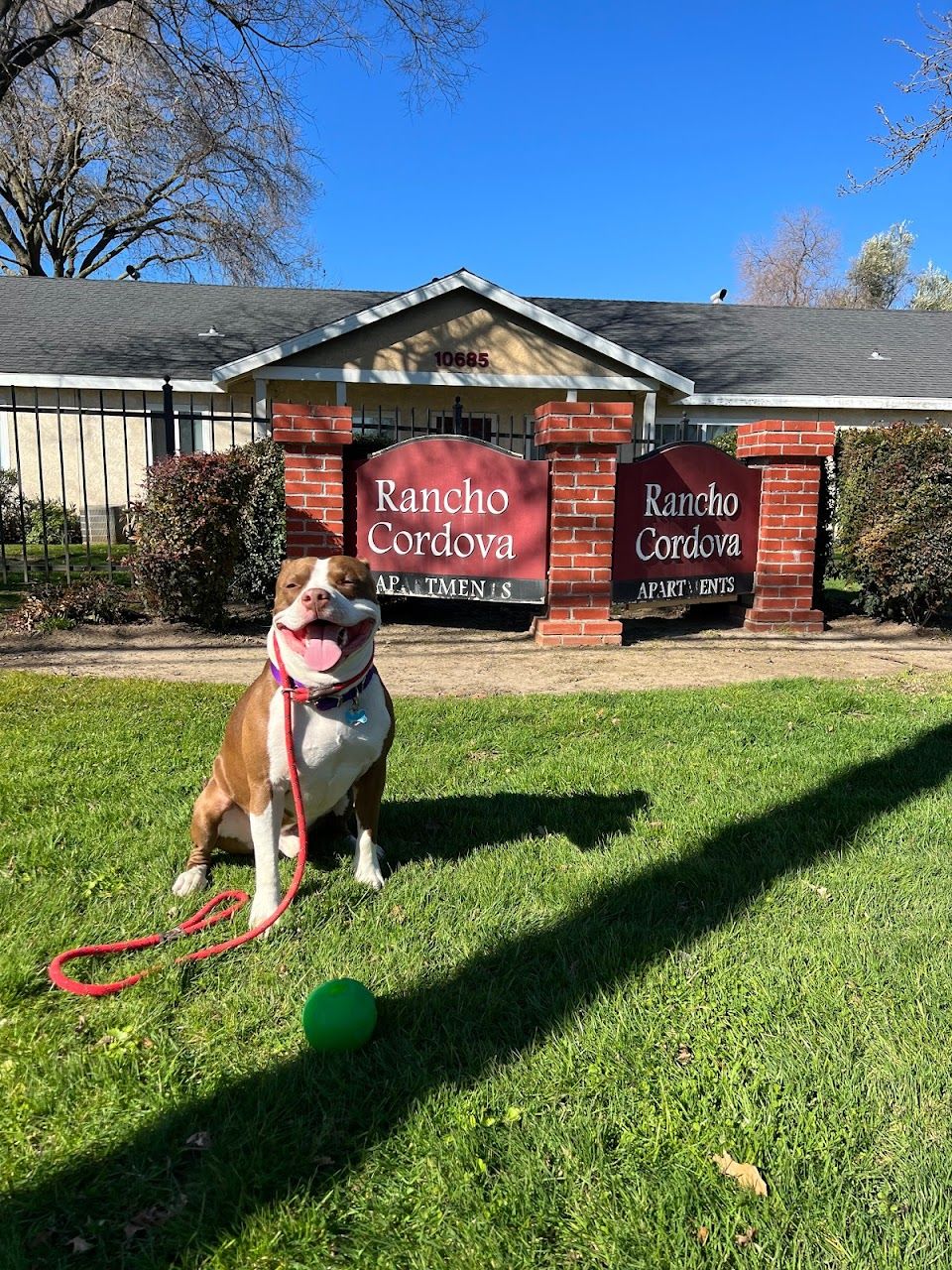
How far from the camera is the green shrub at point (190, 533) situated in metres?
7.39

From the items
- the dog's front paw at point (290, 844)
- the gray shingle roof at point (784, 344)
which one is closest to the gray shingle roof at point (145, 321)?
the gray shingle roof at point (784, 344)

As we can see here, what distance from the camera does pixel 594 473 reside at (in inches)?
289

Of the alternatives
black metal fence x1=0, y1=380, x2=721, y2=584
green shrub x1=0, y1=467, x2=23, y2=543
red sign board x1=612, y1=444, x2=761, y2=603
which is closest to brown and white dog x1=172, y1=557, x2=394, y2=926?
red sign board x1=612, y1=444, x2=761, y2=603

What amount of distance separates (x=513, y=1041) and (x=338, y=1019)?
1.43 feet

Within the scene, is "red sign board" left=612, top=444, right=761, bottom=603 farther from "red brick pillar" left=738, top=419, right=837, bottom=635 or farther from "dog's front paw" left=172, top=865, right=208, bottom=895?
"dog's front paw" left=172, top=865, right=208, bottom=895

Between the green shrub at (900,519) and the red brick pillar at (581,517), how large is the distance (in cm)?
253

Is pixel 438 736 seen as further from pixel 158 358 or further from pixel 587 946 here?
pixel 158 358

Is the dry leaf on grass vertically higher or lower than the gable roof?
lower

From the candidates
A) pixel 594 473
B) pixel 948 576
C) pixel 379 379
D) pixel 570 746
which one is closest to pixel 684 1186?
pixel 570 746

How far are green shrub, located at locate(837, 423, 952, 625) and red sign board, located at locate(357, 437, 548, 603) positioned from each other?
124 inches

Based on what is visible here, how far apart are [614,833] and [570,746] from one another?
117 cm

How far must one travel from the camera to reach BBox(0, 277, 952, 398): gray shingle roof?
52.9 feet

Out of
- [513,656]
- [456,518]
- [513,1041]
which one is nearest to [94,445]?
[456,518]

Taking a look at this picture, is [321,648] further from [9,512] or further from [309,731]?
[9,512]
